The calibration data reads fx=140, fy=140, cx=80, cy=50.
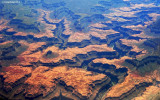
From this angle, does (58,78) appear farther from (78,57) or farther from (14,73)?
(78,57)

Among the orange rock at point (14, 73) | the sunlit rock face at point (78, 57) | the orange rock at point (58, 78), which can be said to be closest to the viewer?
the orange rock at point (58, 78)

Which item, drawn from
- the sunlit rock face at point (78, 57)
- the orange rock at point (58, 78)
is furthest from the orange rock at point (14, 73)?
the orange rock at point (58, 78)

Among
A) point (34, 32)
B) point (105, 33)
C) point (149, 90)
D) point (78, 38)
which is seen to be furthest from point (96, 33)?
point (149, 90)

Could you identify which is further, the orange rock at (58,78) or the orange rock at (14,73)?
the orange rock at (14,73)

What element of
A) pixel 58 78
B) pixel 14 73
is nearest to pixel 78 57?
pixel 58 78

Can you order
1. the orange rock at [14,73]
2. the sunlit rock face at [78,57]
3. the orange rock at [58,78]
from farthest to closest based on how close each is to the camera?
the orange rock at [14,73], the sunlit rock face at [78,57], the orange rock at [58,78]

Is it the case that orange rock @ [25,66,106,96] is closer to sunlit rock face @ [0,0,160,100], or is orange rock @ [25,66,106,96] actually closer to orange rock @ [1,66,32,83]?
sunlit rock face @ [0,0,160,100]

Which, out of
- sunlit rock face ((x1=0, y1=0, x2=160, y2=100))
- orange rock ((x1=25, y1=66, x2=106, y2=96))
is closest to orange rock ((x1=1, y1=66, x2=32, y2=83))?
sunlit rock face ((x1=0, y1=0, x2=160, y2=100))

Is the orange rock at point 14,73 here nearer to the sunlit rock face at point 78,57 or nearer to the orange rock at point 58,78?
the sunlit rock face at point 78,57
